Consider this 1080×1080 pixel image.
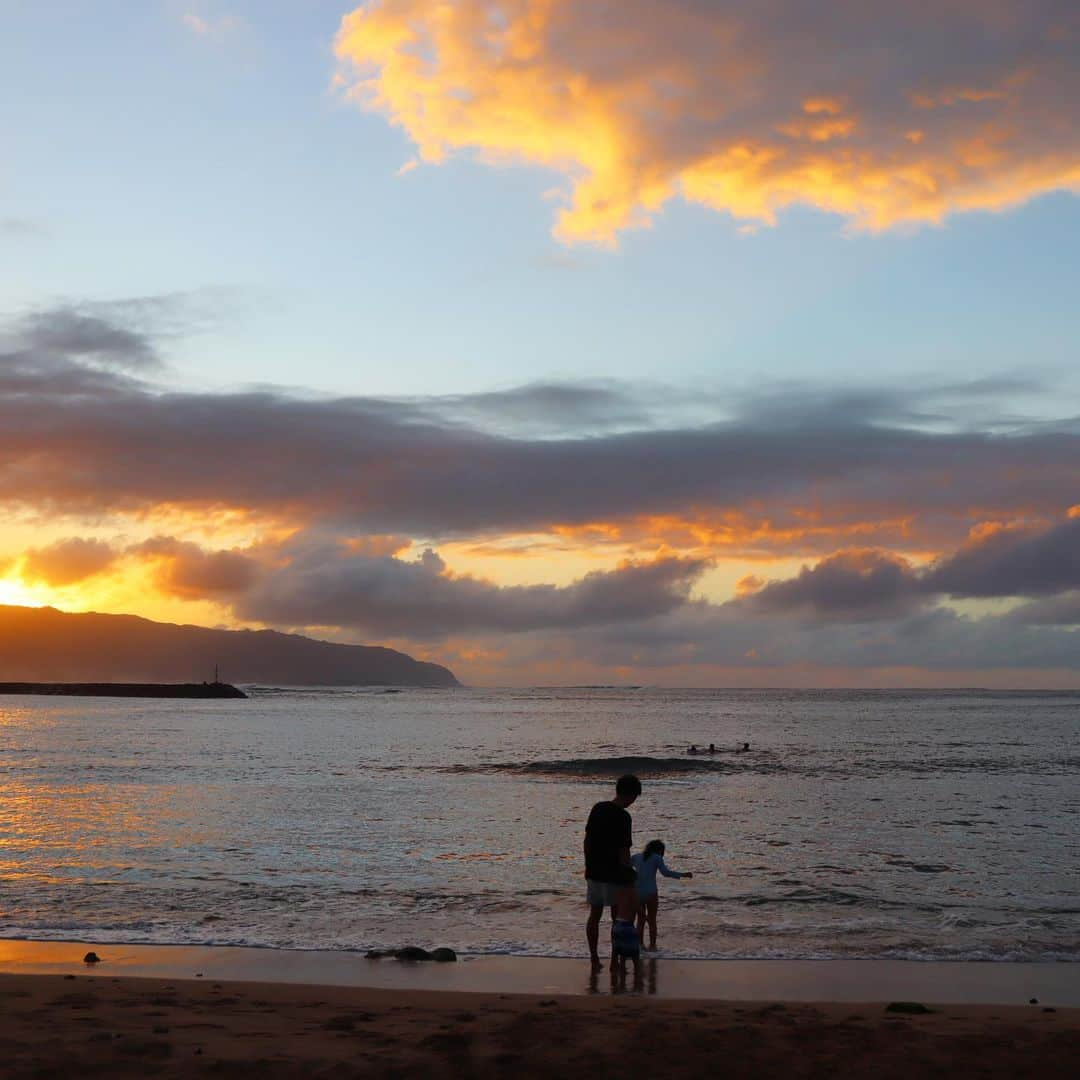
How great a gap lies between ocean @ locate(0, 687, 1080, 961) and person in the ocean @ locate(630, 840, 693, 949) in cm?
65

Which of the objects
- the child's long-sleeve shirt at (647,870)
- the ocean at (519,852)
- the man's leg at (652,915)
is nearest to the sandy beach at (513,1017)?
the man's leg at (652,915)

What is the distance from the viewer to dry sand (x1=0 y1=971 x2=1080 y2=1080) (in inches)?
333

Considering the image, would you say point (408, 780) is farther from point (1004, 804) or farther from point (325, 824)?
point (1004, 804)

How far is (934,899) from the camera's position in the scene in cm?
1811

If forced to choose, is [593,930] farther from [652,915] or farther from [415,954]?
[415,954]

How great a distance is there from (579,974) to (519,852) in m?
10.4

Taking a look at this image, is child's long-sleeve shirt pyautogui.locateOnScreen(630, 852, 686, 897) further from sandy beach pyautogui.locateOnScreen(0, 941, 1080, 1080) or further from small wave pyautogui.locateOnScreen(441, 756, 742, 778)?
small wave pyautogui.locateOnScreen(441, 756, 742, 778)

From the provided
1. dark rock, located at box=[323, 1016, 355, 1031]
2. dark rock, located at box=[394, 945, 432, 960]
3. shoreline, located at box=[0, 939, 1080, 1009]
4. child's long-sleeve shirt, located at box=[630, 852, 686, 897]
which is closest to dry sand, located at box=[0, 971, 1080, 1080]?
dark rock, located at box=[323, 1016, 355, 1031]

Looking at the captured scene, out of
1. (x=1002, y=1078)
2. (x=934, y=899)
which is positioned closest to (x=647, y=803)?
(x=934, y=899)

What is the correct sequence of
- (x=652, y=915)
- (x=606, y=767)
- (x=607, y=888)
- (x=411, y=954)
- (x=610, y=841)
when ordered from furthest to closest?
(x=606, y=767) < (x=652, y=915) < (x=411, y=954) < (x=607, y=888) < (x=610, y=841)

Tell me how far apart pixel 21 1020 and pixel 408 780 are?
32.6m

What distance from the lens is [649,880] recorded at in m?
14.3

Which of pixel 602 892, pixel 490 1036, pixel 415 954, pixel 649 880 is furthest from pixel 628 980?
pixel 490 1036

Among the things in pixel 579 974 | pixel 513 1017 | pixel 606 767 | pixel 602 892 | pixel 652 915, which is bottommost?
pixel 606 767
